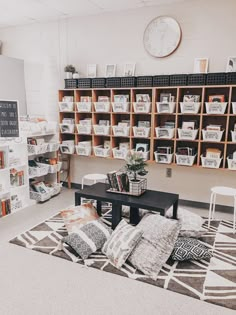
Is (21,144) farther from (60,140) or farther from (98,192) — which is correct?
(98,192)

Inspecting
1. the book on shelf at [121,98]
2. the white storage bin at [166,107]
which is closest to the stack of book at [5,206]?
the book on shelf at [121,98]

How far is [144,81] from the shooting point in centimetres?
362

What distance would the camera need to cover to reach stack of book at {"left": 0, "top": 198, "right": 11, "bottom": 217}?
10.9 feet

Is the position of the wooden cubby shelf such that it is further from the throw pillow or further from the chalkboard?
the throw pillow

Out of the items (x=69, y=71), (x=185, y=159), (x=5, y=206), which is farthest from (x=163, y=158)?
(x=5, y=206)

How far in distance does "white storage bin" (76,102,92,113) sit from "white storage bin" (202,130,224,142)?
5.53ft

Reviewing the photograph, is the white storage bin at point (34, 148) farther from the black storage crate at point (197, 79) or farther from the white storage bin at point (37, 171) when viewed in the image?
the black storage crate at point (197, 79)

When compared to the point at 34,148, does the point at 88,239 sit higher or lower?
lower

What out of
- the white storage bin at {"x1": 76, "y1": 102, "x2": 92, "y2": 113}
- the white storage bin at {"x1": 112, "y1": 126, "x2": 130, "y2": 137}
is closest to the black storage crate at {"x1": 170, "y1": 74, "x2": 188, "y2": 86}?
the white storage bin at {"x1": 112, "y1": 126, "x2": 130, "y2": 137}

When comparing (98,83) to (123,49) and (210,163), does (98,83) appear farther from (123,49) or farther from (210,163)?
(210,163)

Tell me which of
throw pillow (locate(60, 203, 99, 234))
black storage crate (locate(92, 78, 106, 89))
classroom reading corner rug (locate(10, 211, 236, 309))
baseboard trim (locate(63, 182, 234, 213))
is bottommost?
classroom reading corner rug (locate(10, 211, 236, 309))

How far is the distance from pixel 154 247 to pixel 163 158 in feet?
5.06

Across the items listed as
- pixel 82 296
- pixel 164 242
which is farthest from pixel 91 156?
pixel 82 296

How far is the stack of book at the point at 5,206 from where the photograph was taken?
3.32 metres
